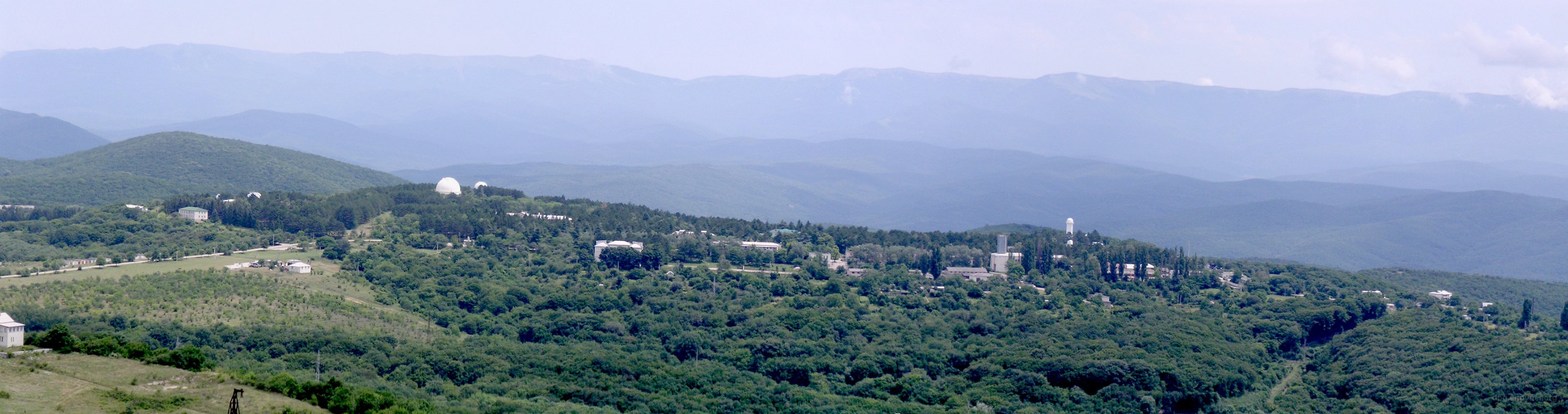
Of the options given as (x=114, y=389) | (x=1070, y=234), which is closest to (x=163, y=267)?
(x=114, y=389)

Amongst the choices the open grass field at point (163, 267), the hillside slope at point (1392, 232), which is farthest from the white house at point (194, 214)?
the hillside slope at point (1392, 232)

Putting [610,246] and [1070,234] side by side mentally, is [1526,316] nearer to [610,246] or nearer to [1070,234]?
[1070,234]

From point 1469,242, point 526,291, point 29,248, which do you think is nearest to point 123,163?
point 29,248

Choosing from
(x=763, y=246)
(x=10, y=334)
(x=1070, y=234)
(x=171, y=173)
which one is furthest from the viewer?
(x=171, y=173)

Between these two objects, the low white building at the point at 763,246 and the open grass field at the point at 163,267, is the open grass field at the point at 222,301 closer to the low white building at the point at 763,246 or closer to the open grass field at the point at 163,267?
the open grass field at the point at 163,267

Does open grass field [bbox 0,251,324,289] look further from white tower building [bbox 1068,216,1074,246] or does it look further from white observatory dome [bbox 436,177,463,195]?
white tower building [bbox 1068,216,1074,246]

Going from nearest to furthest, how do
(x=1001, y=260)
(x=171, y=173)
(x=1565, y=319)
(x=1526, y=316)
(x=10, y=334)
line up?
(x=10, y=334) → (x=1565, y=319) → (x=1526, y=316) → (x=1001, y=260) → (x=171, y=173)

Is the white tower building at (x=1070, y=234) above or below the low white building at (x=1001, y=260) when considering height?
above

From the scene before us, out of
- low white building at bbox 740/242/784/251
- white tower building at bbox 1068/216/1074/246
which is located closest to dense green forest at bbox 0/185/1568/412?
low white building at bbox 740/242/784/251
